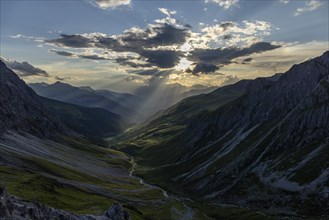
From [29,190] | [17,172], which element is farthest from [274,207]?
[17,172]

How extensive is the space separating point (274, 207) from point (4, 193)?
113m

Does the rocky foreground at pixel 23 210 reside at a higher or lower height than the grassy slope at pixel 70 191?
higher

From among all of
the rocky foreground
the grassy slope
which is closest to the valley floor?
the grassy slope

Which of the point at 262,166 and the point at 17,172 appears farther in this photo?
the point at 262,166

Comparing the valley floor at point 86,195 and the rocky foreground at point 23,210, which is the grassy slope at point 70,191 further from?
the rocky foreground at point 23,210

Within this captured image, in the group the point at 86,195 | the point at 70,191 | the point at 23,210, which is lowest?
the point at 86,195

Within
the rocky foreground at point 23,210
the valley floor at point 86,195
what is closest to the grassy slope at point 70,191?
the valley floor at point 86,195

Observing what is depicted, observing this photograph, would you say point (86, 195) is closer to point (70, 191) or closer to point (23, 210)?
point (70, 191)

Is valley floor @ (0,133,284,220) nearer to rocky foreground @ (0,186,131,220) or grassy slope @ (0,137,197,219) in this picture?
grassy slope @ (0,137,197,219)

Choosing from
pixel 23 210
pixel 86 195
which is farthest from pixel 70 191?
pixel 23 210

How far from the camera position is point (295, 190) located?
145m

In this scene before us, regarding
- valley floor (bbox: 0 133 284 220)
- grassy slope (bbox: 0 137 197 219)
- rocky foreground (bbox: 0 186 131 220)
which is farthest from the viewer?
valley floor (bbox: 0 133 284 220)

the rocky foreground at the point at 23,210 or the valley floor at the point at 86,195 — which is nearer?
the rocky foreground at the point at 23,210

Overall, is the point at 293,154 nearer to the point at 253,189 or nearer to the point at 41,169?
the point at 253,189
